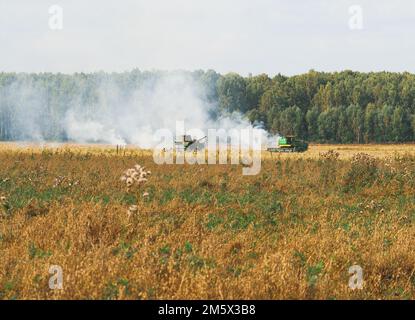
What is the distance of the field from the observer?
6055mm

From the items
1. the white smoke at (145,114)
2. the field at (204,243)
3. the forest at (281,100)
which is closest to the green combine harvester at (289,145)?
the white smoke at (145,114)

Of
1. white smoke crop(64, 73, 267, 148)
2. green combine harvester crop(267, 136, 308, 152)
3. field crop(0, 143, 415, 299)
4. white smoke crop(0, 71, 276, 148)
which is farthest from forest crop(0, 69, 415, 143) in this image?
field crop(0, 143, 415, 299)

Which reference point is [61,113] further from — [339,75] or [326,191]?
[326,191]

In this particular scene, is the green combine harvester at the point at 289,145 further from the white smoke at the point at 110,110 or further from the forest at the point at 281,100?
the forest at the point at 281,100

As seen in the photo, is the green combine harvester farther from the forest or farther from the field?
the forest

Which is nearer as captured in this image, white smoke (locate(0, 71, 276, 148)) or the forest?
white smoke (locate(0, 71, 276, 148))

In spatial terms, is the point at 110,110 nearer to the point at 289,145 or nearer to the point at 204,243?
the point at 289,145

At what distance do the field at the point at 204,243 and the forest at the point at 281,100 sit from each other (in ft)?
226

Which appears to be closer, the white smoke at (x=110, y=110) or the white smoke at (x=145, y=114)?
the white smoke at (x=145, y=114)

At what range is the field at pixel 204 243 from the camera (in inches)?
238

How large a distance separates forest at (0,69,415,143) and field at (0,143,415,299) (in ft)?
226

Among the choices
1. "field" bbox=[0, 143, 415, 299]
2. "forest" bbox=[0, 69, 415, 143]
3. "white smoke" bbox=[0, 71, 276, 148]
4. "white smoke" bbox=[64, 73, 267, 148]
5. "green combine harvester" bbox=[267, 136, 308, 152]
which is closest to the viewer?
"field" bbox=[0, 143, 415, 299]

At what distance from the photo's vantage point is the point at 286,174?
18656 mm
